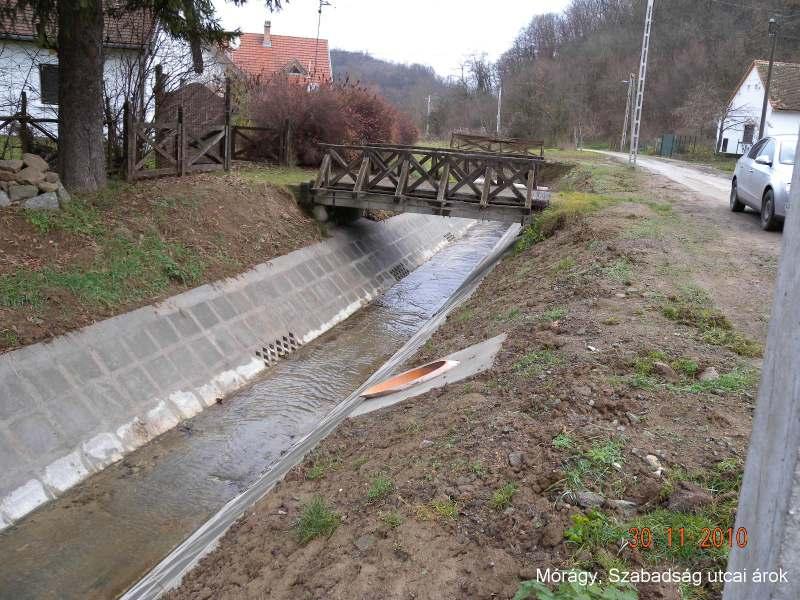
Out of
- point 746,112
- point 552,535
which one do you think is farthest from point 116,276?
point 746,112

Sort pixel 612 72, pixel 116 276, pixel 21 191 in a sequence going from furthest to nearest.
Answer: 1. pixel 612 72
2. pixel 21 191
3. pixel 116 276

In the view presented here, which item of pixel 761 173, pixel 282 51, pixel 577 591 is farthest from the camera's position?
pixel 282 51

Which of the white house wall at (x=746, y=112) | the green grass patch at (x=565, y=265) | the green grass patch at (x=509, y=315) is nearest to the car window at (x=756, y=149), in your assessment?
the green grass patch at (x=565, y=265)

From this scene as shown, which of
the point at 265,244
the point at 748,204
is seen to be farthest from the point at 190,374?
the point at 748,204

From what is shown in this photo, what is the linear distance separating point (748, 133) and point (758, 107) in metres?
1.75

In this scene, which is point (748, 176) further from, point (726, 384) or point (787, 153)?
point (726, 384)

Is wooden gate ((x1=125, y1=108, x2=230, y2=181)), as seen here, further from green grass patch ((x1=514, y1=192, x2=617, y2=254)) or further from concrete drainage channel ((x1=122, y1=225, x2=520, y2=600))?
green grass patch ((x1=514, y1=192, x2=617, y2=254))

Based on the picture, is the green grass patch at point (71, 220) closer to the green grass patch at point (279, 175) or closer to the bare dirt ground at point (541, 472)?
the green grass patch at point (279, 175)

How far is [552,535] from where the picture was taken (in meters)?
4.25

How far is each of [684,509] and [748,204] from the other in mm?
12197

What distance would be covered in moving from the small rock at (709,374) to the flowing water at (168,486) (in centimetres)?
526

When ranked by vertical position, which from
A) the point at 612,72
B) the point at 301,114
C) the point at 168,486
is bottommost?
the point at 168,486

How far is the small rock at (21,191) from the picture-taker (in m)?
11.0

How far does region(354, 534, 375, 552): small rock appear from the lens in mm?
4672
